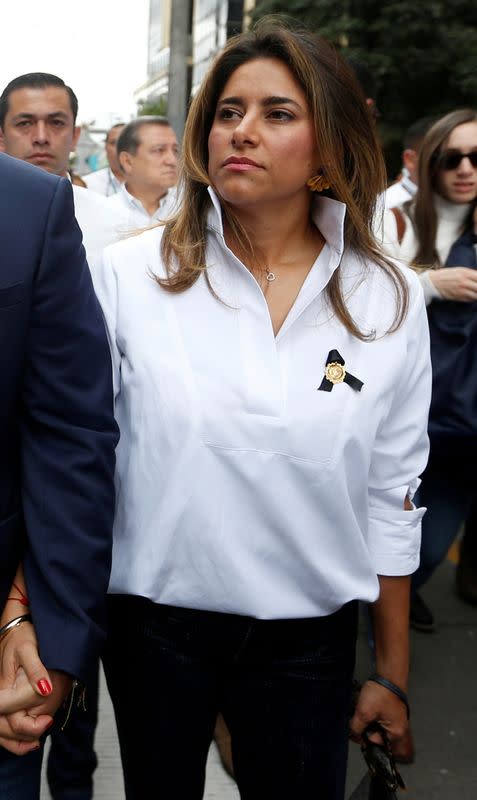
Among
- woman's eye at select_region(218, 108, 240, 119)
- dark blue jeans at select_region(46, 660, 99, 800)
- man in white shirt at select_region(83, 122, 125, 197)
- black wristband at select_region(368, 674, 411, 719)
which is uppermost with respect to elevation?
woman's eye at select_region(218, 108, 240, 119)

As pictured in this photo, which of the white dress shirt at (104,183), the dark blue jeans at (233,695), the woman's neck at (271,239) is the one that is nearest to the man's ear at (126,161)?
the white dress shirt at (104,183)

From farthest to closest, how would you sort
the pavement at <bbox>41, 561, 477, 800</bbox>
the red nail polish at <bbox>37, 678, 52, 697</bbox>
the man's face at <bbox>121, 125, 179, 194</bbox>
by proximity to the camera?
1. the man's face at <bbox>121, 125, 179, 194</bbox>
2. the pavement at <bbox>41, 561, 477, 800</bbox>
3. the red nail polish at <bbox>37, 678, 52, 697</bbox>

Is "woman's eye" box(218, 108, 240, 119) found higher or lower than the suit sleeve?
higher

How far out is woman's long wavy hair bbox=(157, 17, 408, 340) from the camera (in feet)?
6.39

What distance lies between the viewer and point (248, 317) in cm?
189

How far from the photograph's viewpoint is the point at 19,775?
1742 millimetres

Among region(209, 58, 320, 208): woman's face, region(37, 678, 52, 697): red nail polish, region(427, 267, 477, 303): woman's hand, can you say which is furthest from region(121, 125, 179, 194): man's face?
region(37, 678, 52, 697): red nail polish

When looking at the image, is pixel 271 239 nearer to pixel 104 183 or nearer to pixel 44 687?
pixel 44 687

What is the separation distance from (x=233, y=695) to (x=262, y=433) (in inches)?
21.2

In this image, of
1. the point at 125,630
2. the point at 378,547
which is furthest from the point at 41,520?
the point at 378,547

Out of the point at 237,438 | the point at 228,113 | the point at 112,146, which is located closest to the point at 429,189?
the point at 228,113

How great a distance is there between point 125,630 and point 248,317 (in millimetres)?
645

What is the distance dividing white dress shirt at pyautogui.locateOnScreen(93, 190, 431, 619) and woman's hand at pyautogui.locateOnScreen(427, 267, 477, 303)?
1.63m

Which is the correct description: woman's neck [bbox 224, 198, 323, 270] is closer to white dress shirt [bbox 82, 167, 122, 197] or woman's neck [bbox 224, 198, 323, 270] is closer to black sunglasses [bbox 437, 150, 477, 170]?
black sunglasses [bbox 437, 150, 477, 170]
